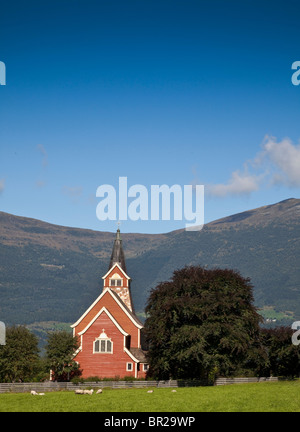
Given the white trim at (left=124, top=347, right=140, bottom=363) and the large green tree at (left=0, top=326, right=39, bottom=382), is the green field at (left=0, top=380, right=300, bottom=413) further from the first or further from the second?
the white trim at (left=124, top=347, right=140, bottom=363)

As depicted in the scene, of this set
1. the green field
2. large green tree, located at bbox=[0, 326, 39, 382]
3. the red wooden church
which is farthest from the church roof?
the green field

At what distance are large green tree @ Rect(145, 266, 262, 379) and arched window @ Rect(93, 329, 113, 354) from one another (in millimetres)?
9057

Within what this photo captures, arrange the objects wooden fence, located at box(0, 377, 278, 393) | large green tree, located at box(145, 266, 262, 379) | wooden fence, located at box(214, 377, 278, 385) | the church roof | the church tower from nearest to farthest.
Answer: wooden fence, located at box(0, 377, 278, 393) → large green tree, located at box(145, 266, 262, 379) → wooden fence, located at box(214, 377, 278, 385) → the church tower → the church roof

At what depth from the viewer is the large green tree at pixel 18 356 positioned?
250ft

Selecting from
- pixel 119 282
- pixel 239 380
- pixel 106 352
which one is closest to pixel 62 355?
pixel 106 352

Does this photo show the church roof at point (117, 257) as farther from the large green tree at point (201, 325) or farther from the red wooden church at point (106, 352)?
the large green tree at point (201, 325)

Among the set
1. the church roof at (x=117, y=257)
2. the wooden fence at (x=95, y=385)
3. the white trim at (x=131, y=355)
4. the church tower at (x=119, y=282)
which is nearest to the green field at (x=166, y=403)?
the wooden fence at (x=95, y=385)

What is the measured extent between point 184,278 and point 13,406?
112 feet

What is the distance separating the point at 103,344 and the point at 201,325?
18.4 meters

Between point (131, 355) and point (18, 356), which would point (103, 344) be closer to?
point (131, 355)

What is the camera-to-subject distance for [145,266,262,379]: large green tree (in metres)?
70.1

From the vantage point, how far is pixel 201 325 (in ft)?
235
